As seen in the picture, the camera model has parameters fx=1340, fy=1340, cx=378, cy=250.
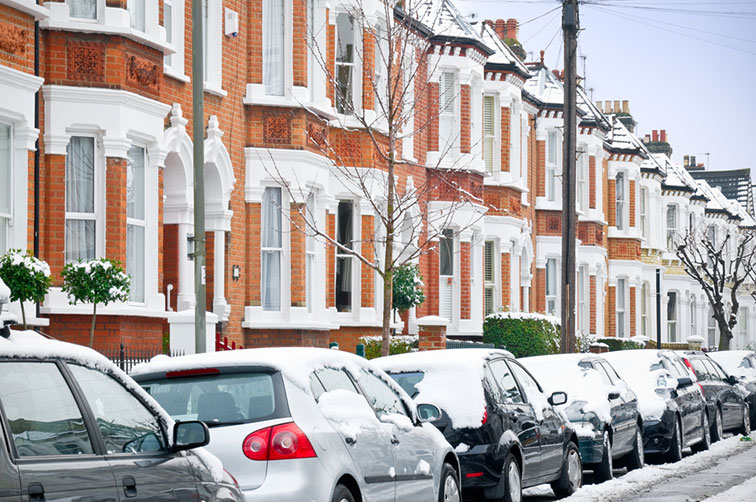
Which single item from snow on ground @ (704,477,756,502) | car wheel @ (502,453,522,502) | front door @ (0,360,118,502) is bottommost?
snow on ground @ (704,477,756,502)

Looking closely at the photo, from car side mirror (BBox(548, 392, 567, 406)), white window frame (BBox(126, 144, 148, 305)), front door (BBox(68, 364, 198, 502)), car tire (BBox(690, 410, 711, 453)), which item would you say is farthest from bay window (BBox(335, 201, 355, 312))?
front door (BBox(68, 364, 198, 502))

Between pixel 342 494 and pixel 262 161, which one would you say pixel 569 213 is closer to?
pixel 262 161

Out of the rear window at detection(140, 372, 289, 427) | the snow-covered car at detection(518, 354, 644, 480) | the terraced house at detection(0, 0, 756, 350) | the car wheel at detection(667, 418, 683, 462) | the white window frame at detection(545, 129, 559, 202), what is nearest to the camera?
the rear window at detection(140, 372, 289, 427)

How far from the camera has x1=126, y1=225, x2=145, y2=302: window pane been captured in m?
18.7

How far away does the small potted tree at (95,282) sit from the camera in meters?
17.0

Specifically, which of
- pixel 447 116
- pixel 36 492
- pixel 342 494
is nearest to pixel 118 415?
pixel 36 492

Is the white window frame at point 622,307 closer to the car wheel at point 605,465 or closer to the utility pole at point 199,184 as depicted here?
the car wheel at point 605,465

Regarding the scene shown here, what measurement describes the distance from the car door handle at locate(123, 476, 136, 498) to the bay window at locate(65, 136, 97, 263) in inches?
490

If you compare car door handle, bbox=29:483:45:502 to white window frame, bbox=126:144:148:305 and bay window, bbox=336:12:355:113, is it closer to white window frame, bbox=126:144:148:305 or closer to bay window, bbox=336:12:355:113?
white window frame, bbox=126:144:148:305

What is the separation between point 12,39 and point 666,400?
9855 mm

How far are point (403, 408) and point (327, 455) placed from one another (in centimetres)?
204

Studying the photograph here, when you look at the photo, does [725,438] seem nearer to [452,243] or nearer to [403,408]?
[452,243]

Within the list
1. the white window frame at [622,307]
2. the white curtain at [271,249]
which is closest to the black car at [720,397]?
the white curtain at [271,249]

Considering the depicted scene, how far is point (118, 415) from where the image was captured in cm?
598
